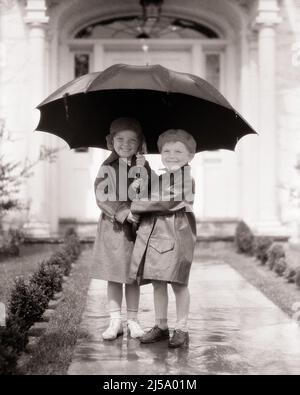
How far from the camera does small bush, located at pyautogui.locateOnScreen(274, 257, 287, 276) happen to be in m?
7.02

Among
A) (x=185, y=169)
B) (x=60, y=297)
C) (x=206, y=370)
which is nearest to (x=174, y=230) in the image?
(x=185, y=169)

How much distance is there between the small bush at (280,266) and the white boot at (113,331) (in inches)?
121

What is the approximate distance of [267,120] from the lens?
9234 mm

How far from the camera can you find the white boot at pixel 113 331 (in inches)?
169

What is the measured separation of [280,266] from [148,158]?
3.75 metres

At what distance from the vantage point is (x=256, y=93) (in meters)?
9.66

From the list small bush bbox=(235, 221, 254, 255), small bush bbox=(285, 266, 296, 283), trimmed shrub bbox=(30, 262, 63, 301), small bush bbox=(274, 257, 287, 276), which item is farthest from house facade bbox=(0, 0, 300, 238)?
trimmed shrub bbox=(30, 262, 63, 301)

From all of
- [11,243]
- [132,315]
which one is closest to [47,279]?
[132,315]

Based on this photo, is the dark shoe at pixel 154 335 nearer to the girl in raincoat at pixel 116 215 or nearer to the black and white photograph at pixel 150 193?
the black and white photograph at pixel 150 193

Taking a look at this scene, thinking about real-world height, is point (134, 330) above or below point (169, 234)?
below

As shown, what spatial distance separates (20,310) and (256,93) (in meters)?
6.38

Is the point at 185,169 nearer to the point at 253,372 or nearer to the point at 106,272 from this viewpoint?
the point at 106,272

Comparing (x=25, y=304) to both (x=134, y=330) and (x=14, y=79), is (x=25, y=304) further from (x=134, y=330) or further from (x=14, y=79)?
(x=14, y=79)

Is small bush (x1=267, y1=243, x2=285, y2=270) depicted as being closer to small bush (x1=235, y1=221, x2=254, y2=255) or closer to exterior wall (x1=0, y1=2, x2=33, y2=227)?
small bush (x1=235, y1=221, x2=254, y2=255)
